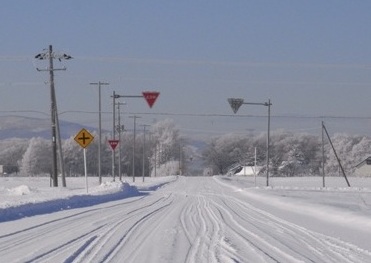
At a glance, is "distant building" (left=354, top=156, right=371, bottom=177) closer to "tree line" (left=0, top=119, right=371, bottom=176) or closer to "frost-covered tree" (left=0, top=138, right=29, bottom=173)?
"tree line" (left=0, top=119, right=371, bottom=176)

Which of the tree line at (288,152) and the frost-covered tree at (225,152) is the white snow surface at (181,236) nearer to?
the tree line at (288,152)

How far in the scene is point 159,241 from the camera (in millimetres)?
15320

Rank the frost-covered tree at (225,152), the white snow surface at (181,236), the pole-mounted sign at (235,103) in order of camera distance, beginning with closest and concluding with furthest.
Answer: the white snow surface at (181,236) → the pole-mounted sign at (235,103) → the frost-covered tree at (225,152)

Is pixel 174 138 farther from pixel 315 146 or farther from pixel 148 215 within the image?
pixel 148 215

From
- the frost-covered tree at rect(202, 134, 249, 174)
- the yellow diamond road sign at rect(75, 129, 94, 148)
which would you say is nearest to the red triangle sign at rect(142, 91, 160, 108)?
the yellow diamond road sign at rect(75, 129, 94, 148)

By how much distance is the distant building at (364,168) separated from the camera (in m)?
140

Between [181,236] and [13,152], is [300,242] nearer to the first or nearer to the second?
[181,236]

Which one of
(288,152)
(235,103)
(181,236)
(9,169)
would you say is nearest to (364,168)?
(288,152)

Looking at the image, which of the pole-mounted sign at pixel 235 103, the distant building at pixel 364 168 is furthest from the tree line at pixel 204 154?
the pole-mounted sign at pixel 235 103

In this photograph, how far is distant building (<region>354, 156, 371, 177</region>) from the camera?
14025cm

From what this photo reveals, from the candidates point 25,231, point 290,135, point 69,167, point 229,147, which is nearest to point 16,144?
point 69,167

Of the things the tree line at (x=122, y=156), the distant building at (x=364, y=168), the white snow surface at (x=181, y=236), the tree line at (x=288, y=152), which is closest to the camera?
the white snow surface at (x=181, y=236)

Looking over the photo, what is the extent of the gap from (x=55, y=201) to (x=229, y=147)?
15440 cm

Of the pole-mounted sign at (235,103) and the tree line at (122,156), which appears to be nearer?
the pole-mounted sign at (235,103)
